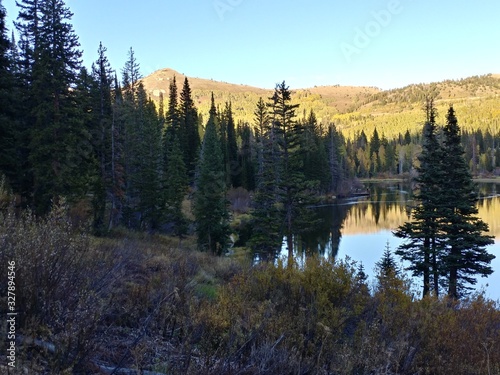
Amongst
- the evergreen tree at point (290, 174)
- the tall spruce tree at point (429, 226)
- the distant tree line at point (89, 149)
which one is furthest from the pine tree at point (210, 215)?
the tall spruce tree at point (429, 226)

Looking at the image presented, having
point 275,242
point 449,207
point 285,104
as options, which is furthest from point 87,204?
point 449,207

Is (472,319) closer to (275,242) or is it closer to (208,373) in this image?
(208,373)

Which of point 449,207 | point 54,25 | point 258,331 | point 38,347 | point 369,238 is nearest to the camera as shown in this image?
point 38,347

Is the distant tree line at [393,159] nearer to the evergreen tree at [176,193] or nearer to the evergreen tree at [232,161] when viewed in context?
the evergreen tree at [232,161]

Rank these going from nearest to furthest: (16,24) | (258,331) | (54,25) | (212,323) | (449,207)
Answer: (258,331) < (212,323) < (54,25) < (449,207) < (16,24)

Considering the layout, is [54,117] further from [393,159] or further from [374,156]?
[393,159]

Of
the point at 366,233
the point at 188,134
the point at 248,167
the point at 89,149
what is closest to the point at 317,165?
the point at 248,167

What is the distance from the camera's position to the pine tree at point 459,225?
19.6 meters

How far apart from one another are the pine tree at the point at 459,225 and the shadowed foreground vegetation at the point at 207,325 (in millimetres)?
14624

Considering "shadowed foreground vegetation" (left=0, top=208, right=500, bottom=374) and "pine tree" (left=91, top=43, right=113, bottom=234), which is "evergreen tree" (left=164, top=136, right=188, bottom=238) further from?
"shadowed foreground vegetation" (left=0, top=208, right=500, bottom=374)

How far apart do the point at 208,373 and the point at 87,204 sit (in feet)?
81.9

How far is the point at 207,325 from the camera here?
13.7 feet

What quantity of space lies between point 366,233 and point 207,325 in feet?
124

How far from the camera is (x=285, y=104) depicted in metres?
25.6
